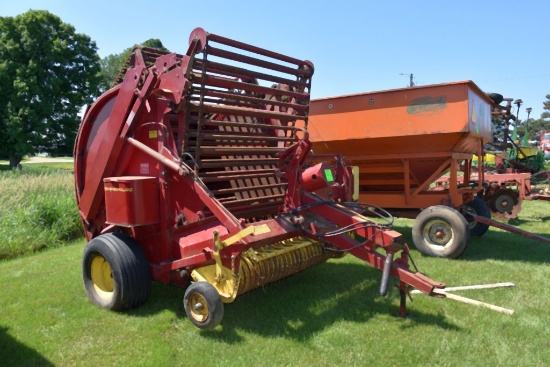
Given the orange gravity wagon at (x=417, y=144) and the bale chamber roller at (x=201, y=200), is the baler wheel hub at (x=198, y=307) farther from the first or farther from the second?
the orange gravity wagon at (x=417, y=144)

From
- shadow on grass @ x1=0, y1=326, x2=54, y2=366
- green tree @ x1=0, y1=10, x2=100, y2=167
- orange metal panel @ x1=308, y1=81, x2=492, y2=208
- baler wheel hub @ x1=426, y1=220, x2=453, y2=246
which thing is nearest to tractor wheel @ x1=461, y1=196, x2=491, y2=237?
orange metal panel @ x1=308, y1=81, x2=492, y2=208

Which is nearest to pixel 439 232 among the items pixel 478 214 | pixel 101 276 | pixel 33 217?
pixel 478 214

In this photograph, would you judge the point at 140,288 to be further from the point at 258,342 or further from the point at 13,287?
the point at 13,287

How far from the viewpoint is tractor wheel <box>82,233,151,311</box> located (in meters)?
3.88

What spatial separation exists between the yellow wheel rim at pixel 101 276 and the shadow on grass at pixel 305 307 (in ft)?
1.46

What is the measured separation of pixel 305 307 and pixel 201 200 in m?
1.38

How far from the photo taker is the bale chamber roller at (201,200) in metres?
3.59

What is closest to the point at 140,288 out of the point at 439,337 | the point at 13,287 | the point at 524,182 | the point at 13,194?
the point at 13,287

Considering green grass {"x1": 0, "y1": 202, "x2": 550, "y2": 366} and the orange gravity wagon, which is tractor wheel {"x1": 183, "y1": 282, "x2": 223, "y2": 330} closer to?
green grass {"x1": 0, "y1": 202, "x2": 550, "y2": 366}

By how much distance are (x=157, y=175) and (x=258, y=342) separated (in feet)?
5.84

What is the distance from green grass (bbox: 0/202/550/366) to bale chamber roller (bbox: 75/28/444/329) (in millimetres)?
249

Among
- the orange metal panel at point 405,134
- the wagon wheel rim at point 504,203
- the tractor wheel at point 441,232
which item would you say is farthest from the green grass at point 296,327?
the wagon wheel rim at point 504,203

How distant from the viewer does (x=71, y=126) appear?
2427cm

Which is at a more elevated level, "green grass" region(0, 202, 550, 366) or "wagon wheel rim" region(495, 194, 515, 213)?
"wagon wheel rim" region(495, 194, 515, 213)
